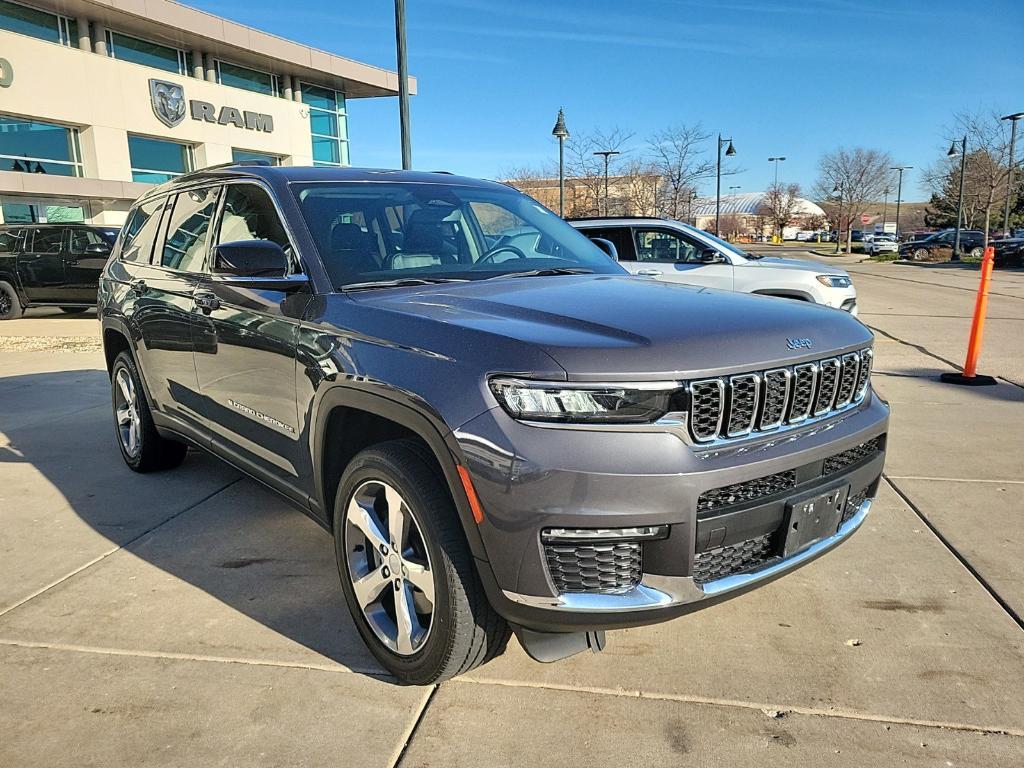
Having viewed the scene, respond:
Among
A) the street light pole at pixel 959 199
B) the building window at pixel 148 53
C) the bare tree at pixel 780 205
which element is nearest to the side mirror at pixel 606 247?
the building window at pixel 148 53

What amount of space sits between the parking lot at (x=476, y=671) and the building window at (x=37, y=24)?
931 inches

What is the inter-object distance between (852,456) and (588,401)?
1.10 meters

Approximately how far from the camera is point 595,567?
219 centimetres

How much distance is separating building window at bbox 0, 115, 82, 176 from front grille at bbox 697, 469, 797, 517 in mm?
25859

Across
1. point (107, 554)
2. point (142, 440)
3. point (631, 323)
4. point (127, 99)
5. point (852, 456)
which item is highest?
point (127, 99)

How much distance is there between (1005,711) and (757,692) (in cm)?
76

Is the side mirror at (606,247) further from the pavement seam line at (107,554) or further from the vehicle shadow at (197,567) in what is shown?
the pavement seam line at (107,554)

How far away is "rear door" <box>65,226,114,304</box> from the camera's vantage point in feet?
46.3

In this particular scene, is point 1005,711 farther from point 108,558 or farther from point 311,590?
point 108,558

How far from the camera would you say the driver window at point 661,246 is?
1012cm

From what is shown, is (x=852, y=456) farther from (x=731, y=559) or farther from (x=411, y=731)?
(x=411, y=731)

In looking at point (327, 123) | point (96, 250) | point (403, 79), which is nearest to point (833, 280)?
point (403, 79)

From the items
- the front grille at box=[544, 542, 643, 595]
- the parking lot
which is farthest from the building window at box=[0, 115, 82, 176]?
the front grille at box=[544, 542, 643, 595]

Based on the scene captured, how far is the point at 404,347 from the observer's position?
99.0 inches
